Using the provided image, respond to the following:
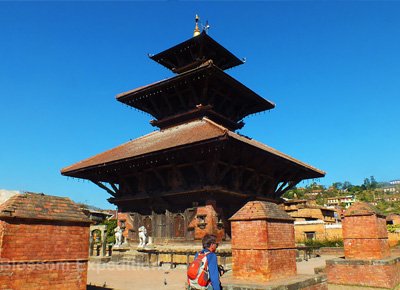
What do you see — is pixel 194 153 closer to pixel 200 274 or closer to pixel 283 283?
pixel 283 283

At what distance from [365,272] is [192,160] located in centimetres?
826

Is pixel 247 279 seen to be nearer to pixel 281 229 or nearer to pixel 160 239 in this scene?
pixel 281 229

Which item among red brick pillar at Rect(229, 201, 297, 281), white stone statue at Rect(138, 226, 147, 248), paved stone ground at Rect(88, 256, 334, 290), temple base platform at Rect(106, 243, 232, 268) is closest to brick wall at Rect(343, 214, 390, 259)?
paved stone ground at Rect(88, 256, 334, 290)

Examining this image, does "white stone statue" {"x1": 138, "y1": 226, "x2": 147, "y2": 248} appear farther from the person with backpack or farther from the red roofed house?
the person with backpack

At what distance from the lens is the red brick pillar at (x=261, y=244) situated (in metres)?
7.97

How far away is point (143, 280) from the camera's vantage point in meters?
11.6

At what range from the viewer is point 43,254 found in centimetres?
673

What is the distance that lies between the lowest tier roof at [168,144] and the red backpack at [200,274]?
8153mm

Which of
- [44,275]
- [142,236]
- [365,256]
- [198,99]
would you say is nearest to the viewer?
[44,275]

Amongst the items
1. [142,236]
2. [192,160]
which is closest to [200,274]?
[192,160]

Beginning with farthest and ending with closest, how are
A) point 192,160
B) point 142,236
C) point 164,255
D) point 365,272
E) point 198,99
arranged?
point 198,99 → point 142,236 → point 164,255 → point 192,160 → point 365,272

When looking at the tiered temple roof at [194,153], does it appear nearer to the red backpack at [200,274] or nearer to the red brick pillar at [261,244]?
the red brick pillar at [261,244]

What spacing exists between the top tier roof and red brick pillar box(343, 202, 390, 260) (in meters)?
11.8

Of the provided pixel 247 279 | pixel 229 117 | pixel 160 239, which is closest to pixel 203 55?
pixel 229 117
